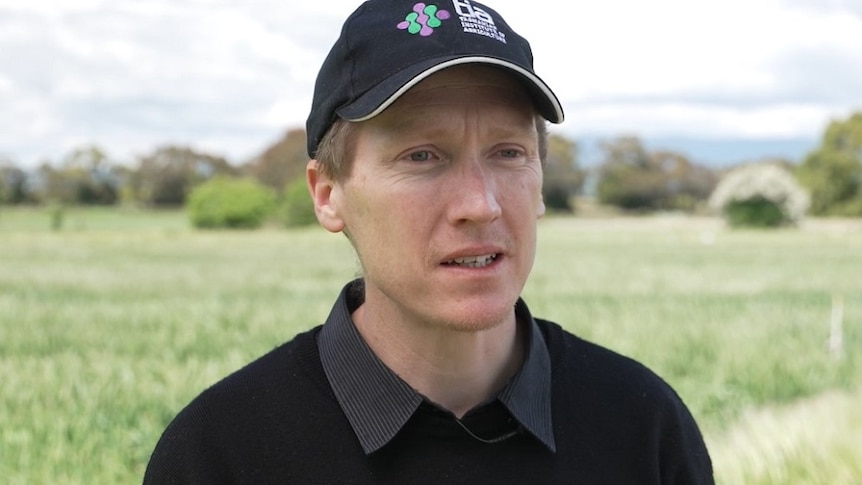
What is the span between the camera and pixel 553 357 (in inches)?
82.7

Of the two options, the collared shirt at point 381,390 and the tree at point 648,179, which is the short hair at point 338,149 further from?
the tree at point 648,179

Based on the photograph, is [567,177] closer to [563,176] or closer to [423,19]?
[563,176]

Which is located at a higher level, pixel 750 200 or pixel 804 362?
pixel 804 362

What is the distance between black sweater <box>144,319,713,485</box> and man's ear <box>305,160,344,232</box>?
A: 250mm

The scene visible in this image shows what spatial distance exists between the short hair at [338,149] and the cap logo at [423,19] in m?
0.21

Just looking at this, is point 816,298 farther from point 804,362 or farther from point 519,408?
point 519,408

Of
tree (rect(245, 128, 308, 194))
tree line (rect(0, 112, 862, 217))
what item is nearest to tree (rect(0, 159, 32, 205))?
tree line (rect(0, 112, 862, 217))

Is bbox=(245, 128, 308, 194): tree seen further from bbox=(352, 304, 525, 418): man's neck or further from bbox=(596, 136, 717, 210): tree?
bbox=(352, 304, 525, 418): man's neck

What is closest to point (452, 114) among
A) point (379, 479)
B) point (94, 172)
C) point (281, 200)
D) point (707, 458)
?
point (379, 479)

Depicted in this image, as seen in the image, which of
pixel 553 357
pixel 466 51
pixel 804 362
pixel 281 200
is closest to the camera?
pixel 466 51

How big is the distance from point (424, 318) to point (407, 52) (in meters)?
0.50

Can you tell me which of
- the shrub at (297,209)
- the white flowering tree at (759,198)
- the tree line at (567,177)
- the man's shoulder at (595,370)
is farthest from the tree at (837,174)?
the man's shoulder at (595,370)

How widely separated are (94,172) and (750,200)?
39187 millimetres

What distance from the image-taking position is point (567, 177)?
86812mm
